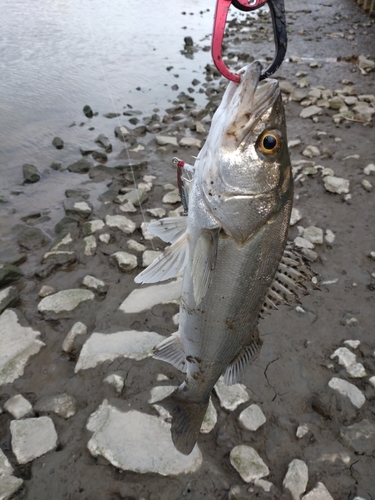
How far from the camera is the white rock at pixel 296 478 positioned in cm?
296

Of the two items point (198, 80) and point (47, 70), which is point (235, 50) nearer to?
point (198, 80)

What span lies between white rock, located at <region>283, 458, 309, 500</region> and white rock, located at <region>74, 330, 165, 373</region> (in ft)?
5.15

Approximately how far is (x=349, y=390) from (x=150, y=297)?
2232 millimetres

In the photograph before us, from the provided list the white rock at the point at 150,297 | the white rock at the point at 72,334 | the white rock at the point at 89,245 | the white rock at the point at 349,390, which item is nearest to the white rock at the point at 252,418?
the white rock at the point at 349,390

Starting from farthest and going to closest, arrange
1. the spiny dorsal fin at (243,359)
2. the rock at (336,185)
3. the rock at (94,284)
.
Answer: the rock at (336,185), the rock at (94,284), the spiny dorsal fin at (243,359)

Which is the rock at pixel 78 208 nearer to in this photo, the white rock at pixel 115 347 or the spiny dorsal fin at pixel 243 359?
the white rock at pixel 115 347

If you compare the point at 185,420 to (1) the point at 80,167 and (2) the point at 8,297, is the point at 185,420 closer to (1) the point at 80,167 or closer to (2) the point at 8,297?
(2) the point at 8,297

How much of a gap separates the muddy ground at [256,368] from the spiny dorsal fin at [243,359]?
89cm

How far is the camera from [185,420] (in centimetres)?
283

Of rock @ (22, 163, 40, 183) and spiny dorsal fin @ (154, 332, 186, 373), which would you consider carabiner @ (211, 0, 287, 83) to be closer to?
spiny dorsal fin @ (154, 332, 186, 373)

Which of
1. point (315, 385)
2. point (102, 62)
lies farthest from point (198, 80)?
point (315, 385)

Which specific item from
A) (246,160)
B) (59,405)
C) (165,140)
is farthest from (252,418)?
(165,140)

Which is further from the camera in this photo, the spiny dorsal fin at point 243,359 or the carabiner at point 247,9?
the spiny dorsal fin at point 243,359

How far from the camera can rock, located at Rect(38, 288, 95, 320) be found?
4230mm
